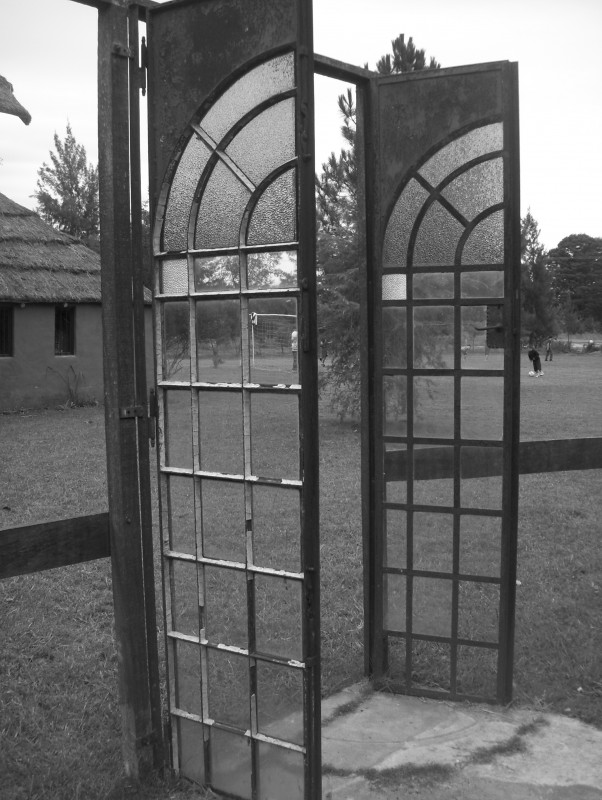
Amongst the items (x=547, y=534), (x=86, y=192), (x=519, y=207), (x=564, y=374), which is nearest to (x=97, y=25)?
(x=519, y=207)

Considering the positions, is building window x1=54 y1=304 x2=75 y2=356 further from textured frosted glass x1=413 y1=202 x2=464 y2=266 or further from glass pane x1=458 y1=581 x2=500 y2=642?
textured frosted glass x1=413 y1=202 x2=464 y2=266

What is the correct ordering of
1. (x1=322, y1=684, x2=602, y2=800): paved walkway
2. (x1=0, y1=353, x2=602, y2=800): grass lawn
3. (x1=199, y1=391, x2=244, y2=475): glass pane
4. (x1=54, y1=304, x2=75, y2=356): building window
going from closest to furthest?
(x1=199, y1=391, x2=244, y2=475): glass pane → (x1=322, y1=684, x2=602, y2=800): paved walkway → (x1=0, y1=353, x2=602, y2=800): grass lawn → (x1=54, y1=304, x2=75, y2=356): building window

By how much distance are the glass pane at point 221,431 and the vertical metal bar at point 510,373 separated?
143 cm

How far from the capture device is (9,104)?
8.95 ft

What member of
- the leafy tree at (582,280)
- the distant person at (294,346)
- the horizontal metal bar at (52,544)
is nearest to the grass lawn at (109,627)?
the horizontal metal bar at (52,544)

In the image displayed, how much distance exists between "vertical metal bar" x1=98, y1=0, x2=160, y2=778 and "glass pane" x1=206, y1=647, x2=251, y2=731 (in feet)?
0.81

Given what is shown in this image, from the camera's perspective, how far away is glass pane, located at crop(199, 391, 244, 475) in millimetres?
2879

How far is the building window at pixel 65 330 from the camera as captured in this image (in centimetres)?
1792

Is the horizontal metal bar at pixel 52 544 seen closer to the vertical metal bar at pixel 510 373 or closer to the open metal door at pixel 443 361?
the open metal door at pixel 443 361

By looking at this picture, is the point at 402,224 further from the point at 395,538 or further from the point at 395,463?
the point at 395,538

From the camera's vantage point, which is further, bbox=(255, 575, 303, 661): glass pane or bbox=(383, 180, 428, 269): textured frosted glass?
bbox=(383, 180, 428, 269): textured frosted glass

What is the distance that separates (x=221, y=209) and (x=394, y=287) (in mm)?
1327

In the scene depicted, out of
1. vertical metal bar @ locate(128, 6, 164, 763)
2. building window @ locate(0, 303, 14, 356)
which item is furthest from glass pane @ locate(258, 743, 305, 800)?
building window @ locate(0, 303, 14, 356)

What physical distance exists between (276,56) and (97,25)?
0.72 meters
